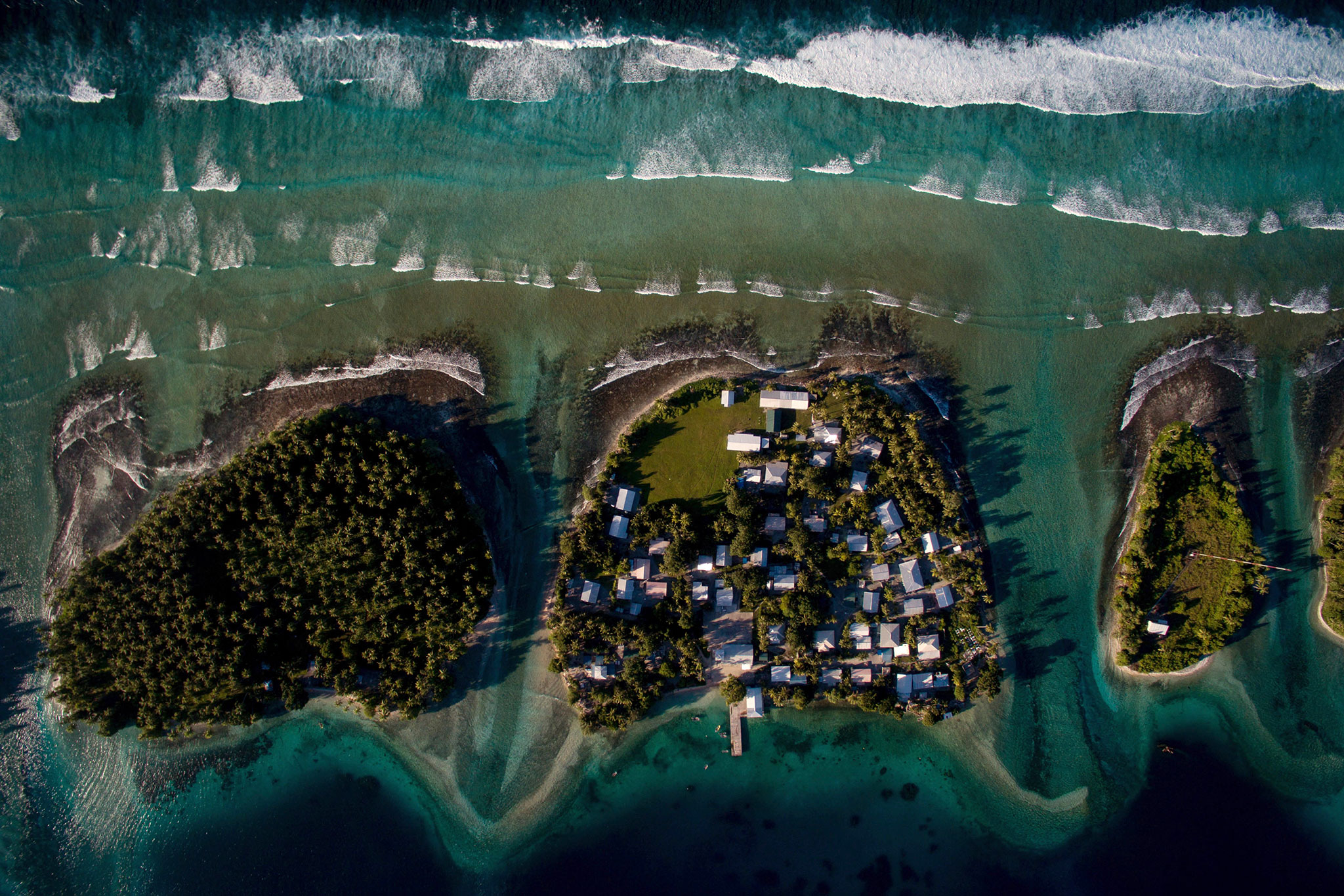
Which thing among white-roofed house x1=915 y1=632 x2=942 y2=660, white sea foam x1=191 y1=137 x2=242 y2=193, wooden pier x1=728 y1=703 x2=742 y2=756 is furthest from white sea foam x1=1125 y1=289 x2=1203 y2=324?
white sea foam x1=191 y1=137 x2=242 y2=193

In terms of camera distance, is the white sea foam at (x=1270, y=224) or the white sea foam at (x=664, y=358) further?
the white sea foam at (x=1270, y=224)

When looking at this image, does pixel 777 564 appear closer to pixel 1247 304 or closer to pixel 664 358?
pixel 664 358

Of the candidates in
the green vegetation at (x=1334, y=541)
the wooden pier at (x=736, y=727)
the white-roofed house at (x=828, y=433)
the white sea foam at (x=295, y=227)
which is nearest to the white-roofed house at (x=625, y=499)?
the white-roofed house at (x=828, y=433)

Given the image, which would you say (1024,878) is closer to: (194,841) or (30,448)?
(194,841)

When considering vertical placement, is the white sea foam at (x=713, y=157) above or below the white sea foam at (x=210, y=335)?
above

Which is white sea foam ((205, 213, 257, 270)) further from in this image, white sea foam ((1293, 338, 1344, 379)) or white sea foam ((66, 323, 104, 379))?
white sea foam ((1293, 338, 1344, 379))

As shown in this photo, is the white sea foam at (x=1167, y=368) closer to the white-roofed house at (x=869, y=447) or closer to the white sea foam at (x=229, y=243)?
the white-roofed house at (x=869, y=447)

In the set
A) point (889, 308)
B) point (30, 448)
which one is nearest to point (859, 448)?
point (889, 308)
